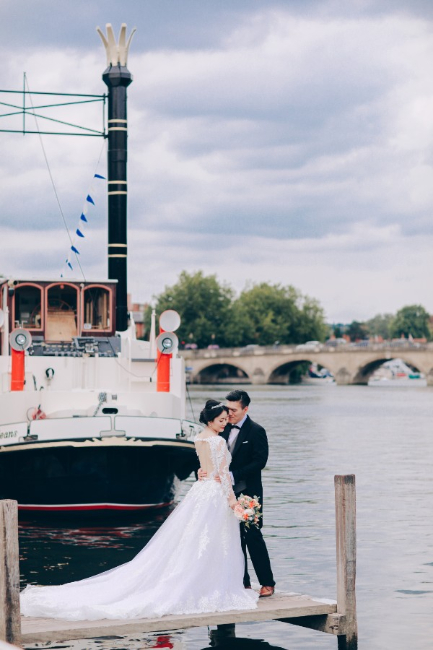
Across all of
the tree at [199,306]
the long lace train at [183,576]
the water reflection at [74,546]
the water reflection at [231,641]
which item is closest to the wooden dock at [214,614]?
the long lace train at [183,576]

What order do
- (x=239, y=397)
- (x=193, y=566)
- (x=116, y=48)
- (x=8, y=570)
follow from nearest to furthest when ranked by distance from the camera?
(x=8, y=570) → (x=193, y=566) → (x=239, y=397) → (x=116, y=48)

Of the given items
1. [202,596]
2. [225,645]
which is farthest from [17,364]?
[202,596]

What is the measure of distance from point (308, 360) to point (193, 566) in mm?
108262

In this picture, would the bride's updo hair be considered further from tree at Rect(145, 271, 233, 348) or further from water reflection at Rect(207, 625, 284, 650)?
tree at Rect(145, 271, 233, 348)

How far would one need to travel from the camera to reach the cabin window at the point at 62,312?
23.2 meters

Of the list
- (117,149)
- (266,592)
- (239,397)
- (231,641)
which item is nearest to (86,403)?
(117,149)

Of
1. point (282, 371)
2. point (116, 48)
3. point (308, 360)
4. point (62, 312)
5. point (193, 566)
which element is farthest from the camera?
point (282, 371)

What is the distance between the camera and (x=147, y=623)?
9383mm

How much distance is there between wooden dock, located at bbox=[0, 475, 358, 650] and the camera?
30.2 ft

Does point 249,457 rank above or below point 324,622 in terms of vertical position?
above

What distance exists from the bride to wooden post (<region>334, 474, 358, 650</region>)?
2.82 ft

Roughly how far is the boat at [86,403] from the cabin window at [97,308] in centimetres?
2

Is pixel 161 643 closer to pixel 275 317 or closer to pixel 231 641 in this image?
pixel 231 641

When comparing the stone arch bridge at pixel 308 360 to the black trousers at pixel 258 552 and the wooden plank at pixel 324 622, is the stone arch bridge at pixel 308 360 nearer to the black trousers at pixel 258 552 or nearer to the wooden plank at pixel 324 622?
the wooden plank at pixel 324 622
